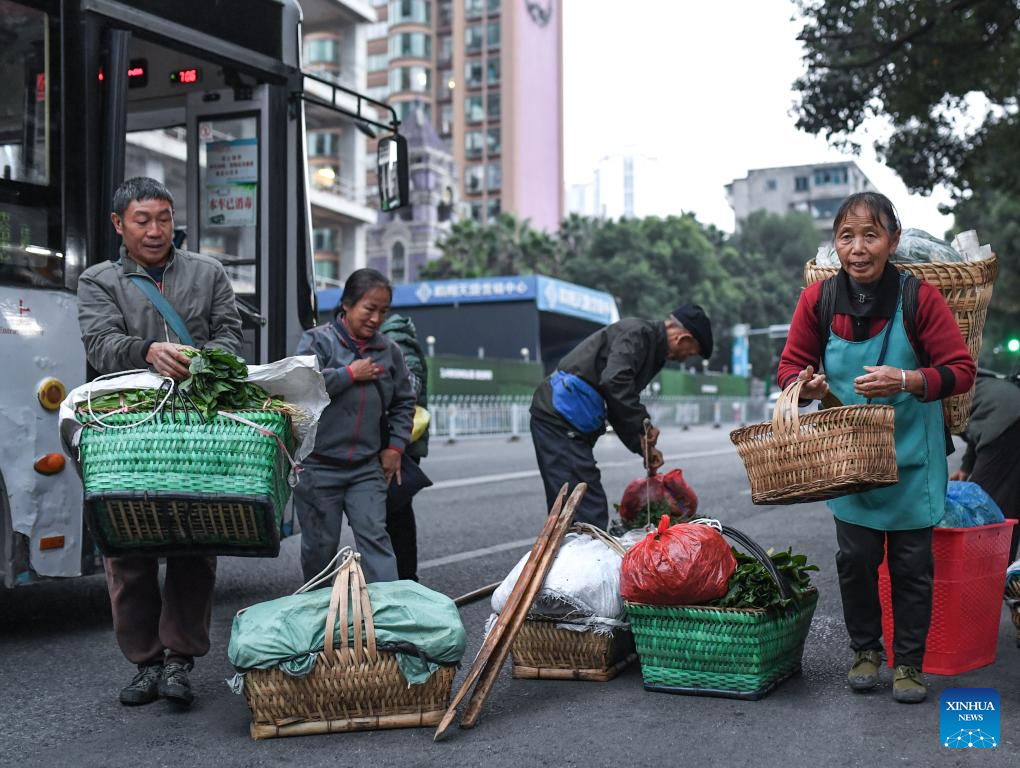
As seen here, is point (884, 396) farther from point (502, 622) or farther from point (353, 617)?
point (353, 617)

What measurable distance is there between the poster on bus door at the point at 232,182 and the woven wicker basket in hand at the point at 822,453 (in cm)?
389

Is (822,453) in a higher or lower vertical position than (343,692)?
higher

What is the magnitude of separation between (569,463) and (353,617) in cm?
201

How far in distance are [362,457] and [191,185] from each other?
2.93 metres

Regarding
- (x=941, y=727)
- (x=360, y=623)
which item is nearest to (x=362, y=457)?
(x=360, y=623)

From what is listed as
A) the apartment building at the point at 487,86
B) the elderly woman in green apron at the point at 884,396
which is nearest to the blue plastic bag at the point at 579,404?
the elderly woman in green apron at the point at 884,396

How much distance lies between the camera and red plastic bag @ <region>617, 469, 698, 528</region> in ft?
19.0

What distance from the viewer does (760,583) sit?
447 centimetres

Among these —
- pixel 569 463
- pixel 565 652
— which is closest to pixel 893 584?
pixel 565 652

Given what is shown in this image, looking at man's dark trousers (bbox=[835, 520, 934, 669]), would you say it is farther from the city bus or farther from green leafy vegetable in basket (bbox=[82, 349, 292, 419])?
the city bus

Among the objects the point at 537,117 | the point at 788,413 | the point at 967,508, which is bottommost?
the point at 967,508

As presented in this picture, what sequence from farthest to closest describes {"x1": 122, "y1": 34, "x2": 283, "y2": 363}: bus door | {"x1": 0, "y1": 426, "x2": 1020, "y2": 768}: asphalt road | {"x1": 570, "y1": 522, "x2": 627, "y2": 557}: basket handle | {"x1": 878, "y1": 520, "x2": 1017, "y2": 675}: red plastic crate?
{"x1": 122, "y1": 34, "x2": 283, "y2": 363}: bus door < {"x1": 570, "y1": 522, "x2": 627, "y2": 557}: basket handle < {"x1": 878, "y1": 520, "x2": 1017, "y2": 675}: red plastic crate < {"x1": 0, "y1": 426, "x2": 1020, "y2": 768}: asphalt road

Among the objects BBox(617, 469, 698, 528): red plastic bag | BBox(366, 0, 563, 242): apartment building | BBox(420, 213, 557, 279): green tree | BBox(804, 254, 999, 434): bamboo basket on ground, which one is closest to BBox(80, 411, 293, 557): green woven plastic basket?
BBox(617, 469, 698, 528): red plastic bag

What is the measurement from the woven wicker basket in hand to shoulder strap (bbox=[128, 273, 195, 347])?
6.96 ft
